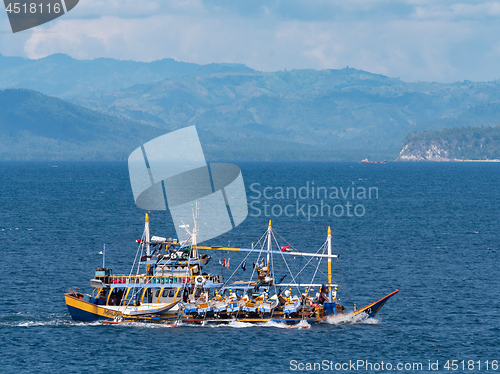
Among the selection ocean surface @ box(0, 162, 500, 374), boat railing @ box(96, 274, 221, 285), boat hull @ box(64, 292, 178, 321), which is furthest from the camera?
boat railing @ box(96, 274, 221, 285)

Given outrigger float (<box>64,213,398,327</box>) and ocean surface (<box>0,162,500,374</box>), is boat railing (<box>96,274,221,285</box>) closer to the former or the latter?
outrigger float (<box>64,213,398,327</box>)

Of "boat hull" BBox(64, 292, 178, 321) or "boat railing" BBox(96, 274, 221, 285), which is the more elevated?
"boat railing" BBox(96, 274, 221, 285)

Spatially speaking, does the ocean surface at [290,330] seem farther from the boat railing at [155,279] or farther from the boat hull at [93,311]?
the boat railing at [155,279]

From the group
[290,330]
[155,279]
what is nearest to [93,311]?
[155,279]

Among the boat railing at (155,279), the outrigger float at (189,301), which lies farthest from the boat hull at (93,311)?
the boat railing at (155,279)

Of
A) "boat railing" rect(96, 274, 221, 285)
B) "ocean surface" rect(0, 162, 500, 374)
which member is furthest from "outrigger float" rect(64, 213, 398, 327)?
"ocean surface" rect(0, 162, 500, 374)

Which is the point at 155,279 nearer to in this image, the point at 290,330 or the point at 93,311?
the point at 93,311

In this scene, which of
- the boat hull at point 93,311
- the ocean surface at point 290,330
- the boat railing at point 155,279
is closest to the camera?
the ocean surface at point 290,330

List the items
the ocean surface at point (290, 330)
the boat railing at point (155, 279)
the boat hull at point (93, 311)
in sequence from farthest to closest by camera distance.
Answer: the boat railing at point (155, 279) → the boat hull at point (93, 311) → the ocean surface at point (290, 330)

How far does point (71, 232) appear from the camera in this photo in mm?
156250

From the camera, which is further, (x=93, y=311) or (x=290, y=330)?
(x=93, y=311)

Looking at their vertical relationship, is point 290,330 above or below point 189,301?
below

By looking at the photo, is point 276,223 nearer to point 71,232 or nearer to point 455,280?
point 71,232

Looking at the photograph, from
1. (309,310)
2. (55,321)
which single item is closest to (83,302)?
(55,321)
